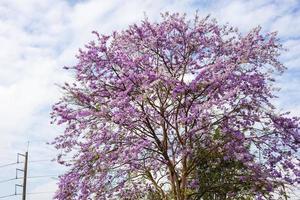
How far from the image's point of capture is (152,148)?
16.3 meters

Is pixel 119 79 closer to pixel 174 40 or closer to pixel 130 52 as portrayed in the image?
pixel 130 52

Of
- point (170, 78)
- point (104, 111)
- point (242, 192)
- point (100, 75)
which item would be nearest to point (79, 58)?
point (100, 75)

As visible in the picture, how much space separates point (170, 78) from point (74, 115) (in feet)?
10.4

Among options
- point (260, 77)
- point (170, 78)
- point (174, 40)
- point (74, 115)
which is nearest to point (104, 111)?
point (74, 115)

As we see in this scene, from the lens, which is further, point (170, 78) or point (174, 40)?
point (174, 40)

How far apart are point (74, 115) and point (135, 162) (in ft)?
7.70

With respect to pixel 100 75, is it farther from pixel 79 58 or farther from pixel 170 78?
pixel 170 78

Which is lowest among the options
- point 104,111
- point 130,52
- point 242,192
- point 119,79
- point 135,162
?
point 242,192

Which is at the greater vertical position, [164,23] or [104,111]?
[164,23]

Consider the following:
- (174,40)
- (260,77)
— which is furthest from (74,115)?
(260,77)

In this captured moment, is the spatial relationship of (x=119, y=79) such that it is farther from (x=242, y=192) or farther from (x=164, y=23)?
(x=242, y=192)

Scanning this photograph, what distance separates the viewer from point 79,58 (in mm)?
16312

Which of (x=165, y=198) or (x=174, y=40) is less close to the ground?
(x=174, y=40)

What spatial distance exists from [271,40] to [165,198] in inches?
233
